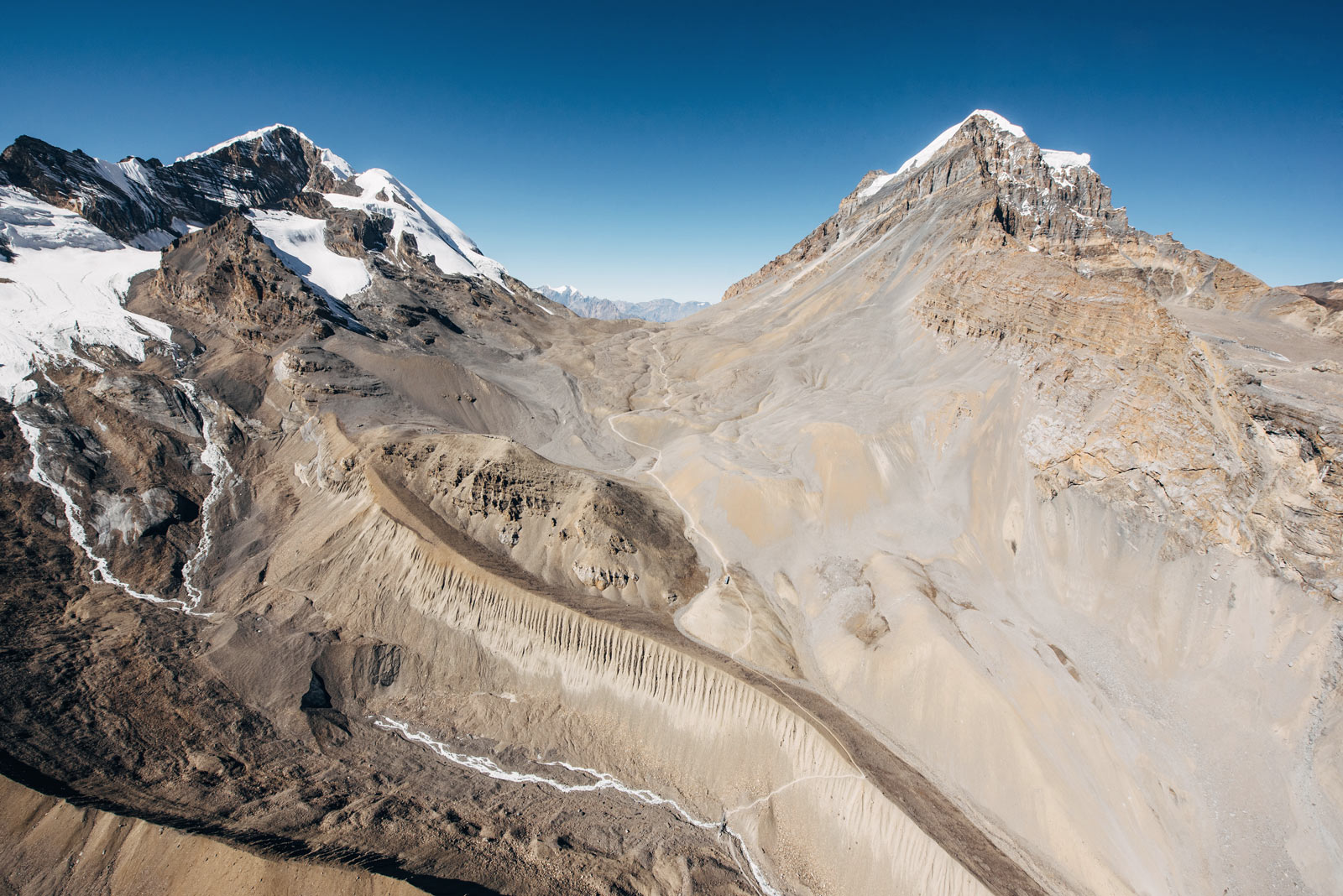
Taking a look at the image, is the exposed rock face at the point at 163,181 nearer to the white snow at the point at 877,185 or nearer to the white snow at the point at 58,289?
the white snow at the point at 58,289

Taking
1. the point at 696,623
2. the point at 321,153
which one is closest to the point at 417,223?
the point at 321,153

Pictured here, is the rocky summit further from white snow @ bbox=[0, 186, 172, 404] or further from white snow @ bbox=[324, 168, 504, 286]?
white snow @ bbox=[324, 168, 504, 286]

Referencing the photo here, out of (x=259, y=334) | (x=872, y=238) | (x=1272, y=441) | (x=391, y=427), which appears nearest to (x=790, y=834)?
(x=1272, y=441)

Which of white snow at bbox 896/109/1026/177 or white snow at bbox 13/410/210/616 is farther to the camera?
white snow at bbox 896/109/1026/177

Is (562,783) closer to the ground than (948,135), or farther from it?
closer to the ground

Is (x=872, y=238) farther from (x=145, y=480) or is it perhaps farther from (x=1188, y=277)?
(x=145, y=480)

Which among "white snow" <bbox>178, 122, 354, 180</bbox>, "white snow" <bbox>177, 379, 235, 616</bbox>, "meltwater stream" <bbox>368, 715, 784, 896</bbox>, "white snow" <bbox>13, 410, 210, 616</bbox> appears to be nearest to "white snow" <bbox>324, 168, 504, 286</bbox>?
"white snow" <bbox>178, 122, 354, 180</bbox>

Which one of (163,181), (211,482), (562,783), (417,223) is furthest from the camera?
(417,223)

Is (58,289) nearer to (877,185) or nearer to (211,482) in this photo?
(211,482)
